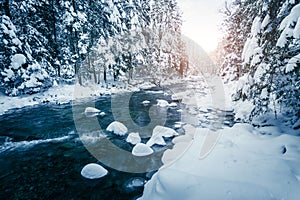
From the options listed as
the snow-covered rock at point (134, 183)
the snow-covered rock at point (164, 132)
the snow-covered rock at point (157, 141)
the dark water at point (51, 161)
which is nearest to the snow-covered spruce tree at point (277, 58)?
the snow-covered rock at point (164, 132)

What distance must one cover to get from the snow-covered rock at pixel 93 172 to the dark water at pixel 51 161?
155 mm

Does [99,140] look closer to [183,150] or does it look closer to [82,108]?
[183,150]

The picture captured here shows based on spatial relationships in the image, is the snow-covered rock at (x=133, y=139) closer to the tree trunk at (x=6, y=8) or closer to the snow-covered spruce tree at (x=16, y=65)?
the snow-covered spruce tree at (x=16, y=65)

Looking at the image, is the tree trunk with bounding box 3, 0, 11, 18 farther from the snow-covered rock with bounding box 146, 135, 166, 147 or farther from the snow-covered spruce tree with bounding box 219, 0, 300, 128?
the snow-covered spruce tree with bounding box 219, 0, 300, 128

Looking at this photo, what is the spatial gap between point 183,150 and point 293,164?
3.05 meters

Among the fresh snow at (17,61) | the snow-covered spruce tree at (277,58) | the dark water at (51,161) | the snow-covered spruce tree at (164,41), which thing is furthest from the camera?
the snow-covered spruce tree at (164,41)

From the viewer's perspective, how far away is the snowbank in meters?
3.69

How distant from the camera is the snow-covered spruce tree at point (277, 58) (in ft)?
17.8

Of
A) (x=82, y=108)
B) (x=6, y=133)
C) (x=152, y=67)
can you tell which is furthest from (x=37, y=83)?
(x=152, y=67)

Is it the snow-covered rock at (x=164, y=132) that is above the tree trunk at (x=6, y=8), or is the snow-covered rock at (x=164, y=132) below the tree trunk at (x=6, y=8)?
below

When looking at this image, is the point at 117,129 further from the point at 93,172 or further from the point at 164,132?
the point at 93,172

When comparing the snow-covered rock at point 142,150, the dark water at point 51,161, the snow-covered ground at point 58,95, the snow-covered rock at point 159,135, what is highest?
the snow-covered ground at point 58,95

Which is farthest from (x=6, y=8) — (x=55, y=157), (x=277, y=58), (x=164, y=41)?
(x=164, y=41)

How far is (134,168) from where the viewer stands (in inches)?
273
